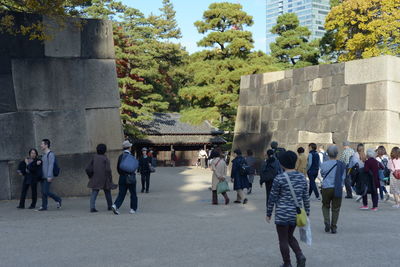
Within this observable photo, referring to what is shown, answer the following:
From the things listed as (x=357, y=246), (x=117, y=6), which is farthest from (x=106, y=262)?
(x=117, y=6)

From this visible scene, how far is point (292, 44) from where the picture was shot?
129ft

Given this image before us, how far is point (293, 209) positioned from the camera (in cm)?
510

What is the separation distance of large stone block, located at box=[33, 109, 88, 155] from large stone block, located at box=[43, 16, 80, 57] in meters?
1.68

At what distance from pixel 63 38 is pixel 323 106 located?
11.3 meters

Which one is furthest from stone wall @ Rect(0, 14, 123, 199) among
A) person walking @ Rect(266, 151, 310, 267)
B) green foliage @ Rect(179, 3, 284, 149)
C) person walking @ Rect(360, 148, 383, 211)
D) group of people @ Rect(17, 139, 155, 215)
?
green foliage @ Rect(179, 3, 284, 149)

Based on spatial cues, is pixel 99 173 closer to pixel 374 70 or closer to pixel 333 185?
pixel 333 185

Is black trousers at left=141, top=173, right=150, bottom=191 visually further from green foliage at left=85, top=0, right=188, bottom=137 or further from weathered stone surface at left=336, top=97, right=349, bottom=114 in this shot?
green foliage at left=85, top=0, right=188, bottom=137

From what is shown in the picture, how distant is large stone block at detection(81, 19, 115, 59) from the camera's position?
13.0 m

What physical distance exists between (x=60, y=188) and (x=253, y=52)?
23190 mm

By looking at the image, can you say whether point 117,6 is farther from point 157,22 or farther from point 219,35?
point 157,22

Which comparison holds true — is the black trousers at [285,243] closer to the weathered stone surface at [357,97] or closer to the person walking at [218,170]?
the person walking at [218,170]

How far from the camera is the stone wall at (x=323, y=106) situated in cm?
1647

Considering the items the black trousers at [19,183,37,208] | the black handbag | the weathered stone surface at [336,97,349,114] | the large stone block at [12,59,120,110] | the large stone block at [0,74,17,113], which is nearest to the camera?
the black handbag

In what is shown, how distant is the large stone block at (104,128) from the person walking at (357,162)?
265 inches
